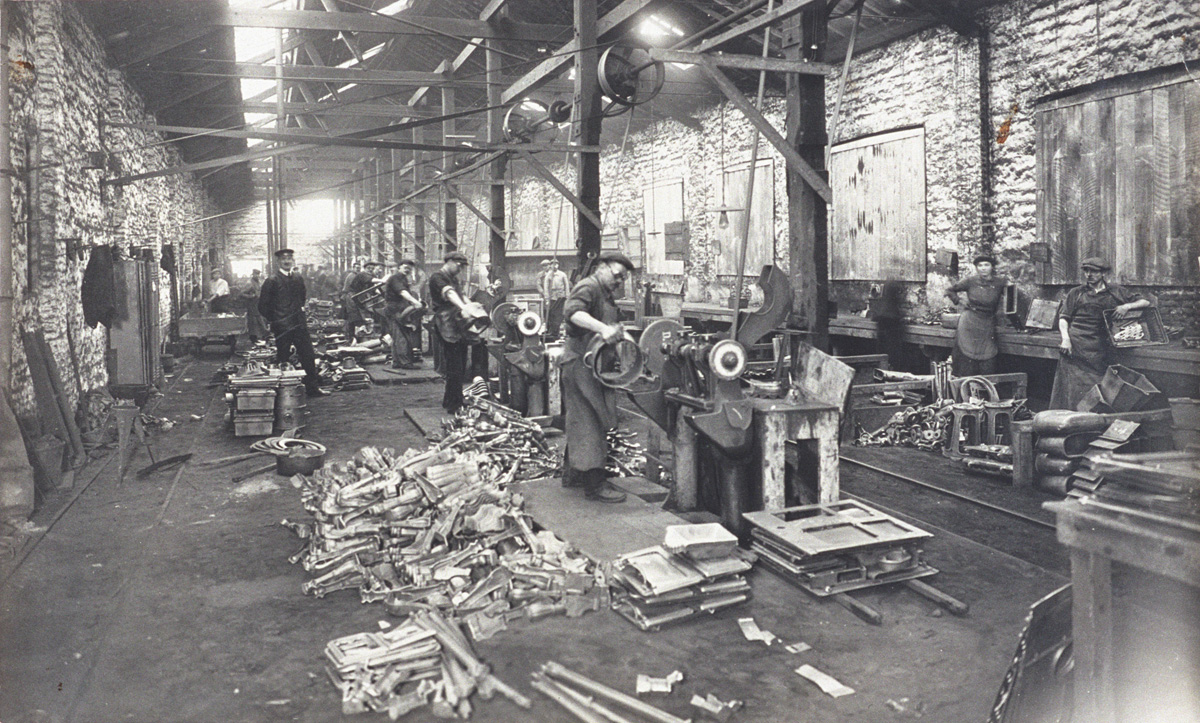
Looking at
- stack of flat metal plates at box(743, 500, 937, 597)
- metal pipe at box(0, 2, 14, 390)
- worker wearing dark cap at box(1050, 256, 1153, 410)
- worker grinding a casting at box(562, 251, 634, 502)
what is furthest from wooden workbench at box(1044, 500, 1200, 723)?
metal pipe at box(0, 2, 14, 390)

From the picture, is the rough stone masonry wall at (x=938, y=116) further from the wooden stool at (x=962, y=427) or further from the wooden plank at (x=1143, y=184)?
the wooden stool at (x=962, y=427)

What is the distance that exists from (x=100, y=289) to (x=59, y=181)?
109 cm

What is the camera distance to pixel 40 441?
674cm

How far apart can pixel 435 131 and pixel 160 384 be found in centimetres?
1241

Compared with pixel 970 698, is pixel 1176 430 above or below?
above

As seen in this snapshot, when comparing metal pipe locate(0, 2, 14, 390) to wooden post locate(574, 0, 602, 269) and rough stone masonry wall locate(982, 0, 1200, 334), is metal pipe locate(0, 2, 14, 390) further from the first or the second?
rough stone masonry wall locate(982, 0, 1200, 334)

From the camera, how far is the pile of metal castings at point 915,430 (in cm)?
823

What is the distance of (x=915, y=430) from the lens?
844cm

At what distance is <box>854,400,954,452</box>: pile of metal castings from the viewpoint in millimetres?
8227

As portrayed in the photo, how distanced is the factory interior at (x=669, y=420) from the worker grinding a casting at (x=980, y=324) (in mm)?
48

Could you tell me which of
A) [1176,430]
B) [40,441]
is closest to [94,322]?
[40,441]

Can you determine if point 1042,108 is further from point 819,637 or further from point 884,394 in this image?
point 819,637

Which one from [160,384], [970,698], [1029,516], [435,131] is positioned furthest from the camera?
[435,131]

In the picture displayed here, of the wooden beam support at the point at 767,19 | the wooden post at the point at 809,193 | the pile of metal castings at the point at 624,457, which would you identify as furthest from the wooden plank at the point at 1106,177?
the pile of metal castings at the point at 624,457
